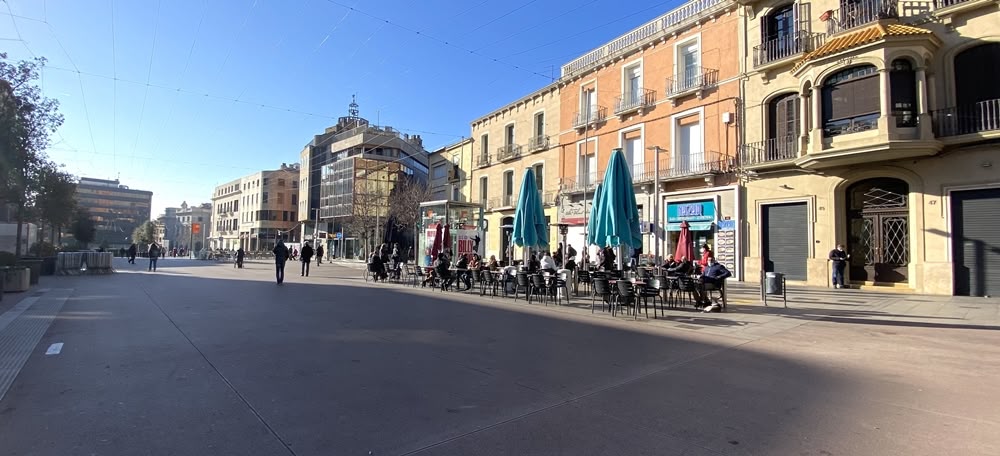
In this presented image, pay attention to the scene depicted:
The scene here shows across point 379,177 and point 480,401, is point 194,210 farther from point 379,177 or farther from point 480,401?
point 480,401

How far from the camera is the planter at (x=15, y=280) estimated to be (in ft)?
46.6

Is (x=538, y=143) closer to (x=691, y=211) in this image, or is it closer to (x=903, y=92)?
(x=691, y=211)

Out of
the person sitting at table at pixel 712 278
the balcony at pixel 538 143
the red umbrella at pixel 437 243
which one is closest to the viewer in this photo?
the person sitting at table at pixel 712 278

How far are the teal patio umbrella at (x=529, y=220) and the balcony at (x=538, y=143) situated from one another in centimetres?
1512

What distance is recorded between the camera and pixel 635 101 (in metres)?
25.5

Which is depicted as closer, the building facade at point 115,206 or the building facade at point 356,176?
the building facade at point 356,176

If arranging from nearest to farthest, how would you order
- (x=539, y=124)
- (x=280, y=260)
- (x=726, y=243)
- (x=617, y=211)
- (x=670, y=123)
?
(x=617, y=211) → (x=280, y=260) → (x=726, y=243) → (x=670, y=123) → (x=539, y=124)

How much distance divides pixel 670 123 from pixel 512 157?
41.5 ft

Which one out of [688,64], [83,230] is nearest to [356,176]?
[83,230]

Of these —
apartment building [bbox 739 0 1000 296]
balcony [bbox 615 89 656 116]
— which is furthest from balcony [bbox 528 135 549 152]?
apartment building [bbox 739 0 1000 296]

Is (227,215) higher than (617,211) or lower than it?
higher

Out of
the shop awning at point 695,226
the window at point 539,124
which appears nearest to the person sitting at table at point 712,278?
the shop awning at point 695,226

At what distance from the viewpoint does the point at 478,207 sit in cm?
2169

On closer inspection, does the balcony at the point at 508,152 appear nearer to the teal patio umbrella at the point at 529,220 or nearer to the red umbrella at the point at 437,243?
the red umbrella at the point at 437,243
